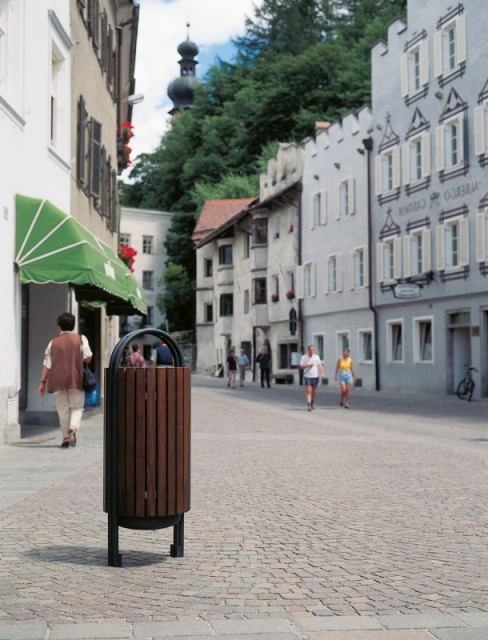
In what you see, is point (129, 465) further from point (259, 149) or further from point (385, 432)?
point (259, 149)

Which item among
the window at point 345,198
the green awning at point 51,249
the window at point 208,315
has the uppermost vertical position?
the window at point 345,198

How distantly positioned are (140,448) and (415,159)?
106ft

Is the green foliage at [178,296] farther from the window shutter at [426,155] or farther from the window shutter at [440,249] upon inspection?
the window shutter at [440,249]

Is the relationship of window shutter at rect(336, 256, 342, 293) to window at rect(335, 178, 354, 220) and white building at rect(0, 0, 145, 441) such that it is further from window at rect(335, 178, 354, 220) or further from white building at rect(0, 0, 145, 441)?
white building at rect(0, 0, 145, 441)

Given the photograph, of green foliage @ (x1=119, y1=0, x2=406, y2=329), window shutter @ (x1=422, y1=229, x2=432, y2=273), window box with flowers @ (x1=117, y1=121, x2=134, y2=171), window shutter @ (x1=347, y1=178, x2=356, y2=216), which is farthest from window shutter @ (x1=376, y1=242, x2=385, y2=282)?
green foliage @ (x1=119, y1=0, x2=406, y2=329)

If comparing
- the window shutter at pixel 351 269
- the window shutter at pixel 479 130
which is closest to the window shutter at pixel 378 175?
the window shutter at pixel 351 269

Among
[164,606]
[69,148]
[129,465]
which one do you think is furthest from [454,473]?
[69,148]

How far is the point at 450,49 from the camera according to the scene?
113ft

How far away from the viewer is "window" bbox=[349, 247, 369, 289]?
4144cm

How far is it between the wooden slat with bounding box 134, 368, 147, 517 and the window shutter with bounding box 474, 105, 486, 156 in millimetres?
27302

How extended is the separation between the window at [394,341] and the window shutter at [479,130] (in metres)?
8.66

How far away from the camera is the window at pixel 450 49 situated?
109ft

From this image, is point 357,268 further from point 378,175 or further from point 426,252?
point 426,252

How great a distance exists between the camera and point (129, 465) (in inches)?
230
